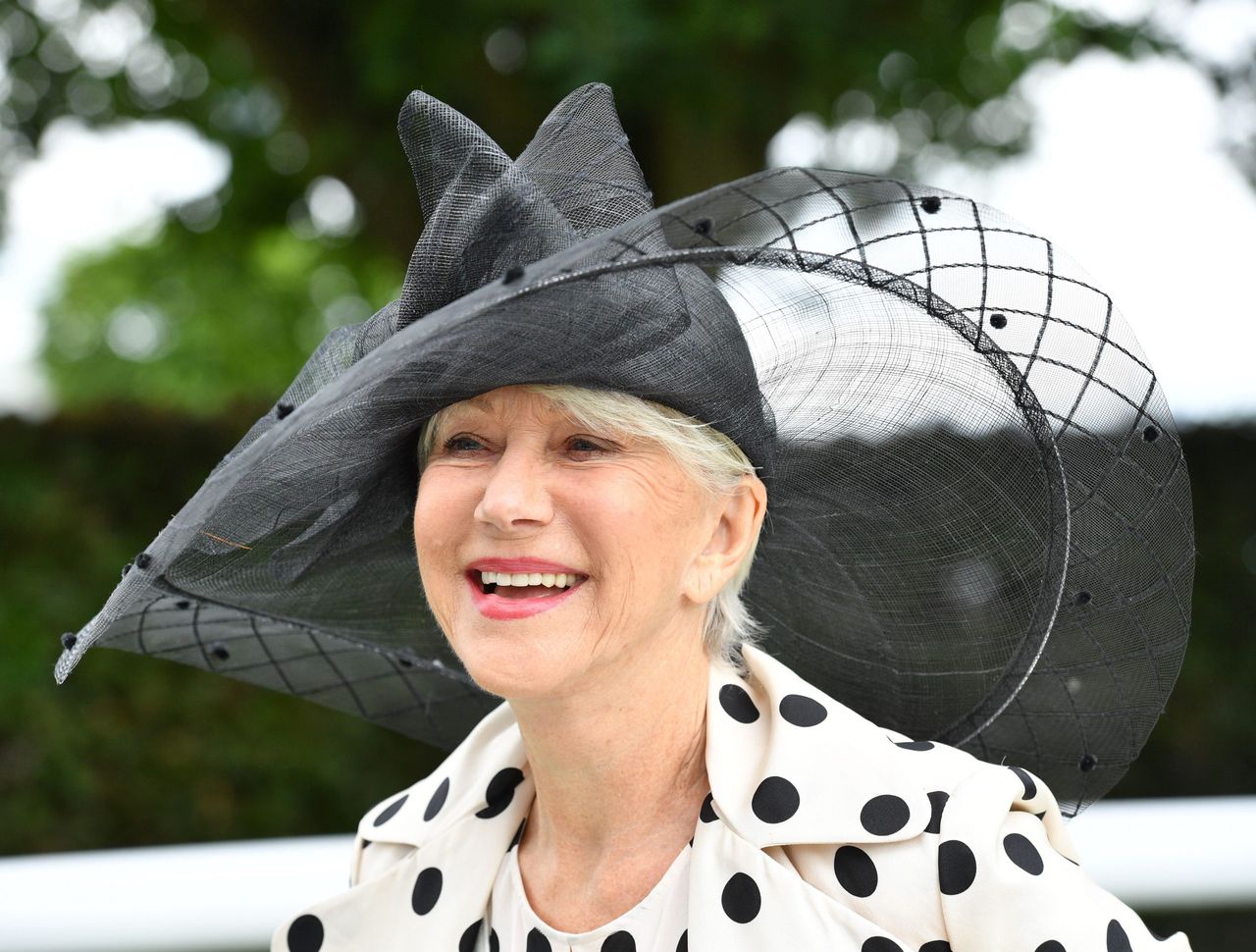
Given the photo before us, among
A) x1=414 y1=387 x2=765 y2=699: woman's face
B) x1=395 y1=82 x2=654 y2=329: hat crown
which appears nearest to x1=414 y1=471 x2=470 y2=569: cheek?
x1=414 y1=387 x2=765 y2=699: woman's face

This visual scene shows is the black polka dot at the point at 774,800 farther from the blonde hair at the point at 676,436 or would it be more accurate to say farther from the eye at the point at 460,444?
the eye at the point at 460,444

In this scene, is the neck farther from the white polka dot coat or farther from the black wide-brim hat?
the black wide-brim hat

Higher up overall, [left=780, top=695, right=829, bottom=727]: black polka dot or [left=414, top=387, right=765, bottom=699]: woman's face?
[left=414, top=387, right=765, bottom=699]: woman's face

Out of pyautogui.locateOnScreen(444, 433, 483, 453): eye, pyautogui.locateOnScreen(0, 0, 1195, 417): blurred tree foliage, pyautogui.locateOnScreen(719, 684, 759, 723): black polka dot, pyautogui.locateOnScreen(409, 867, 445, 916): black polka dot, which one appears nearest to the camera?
pyautogui.locateOnScreen(444, 433, 483, 453): eye

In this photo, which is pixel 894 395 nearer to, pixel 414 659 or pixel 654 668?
pixel 654 668

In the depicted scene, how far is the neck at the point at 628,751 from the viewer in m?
1.95

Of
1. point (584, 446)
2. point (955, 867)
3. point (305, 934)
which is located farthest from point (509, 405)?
point (305, 934)

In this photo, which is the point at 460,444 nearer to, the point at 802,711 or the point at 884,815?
the point at 802,711

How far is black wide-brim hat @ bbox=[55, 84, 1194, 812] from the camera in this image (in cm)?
172

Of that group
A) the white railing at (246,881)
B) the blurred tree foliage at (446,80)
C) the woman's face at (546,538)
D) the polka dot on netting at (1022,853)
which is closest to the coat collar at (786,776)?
the polka dot on netting at (1022,853)

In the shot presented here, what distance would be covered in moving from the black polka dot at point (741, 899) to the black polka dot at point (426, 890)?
0.56m

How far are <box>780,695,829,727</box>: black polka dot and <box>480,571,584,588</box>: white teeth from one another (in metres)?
0.39

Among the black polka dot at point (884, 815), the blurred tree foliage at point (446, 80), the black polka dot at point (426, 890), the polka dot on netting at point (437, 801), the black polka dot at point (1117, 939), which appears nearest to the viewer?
the black polka dot at point (1117, 939)

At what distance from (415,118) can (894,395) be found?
2.64 ft
